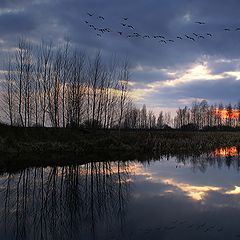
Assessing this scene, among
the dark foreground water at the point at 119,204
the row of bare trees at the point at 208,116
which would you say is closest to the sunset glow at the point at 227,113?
the row of bare trees at the point at 208,116

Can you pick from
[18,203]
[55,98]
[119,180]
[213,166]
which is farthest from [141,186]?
[55,98]

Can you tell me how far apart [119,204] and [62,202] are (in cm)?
160

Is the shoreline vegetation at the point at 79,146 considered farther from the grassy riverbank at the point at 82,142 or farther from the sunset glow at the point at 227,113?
the sunset glow at the point at 227,113

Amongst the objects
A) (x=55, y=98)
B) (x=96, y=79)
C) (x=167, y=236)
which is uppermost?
(x=96, y=79)

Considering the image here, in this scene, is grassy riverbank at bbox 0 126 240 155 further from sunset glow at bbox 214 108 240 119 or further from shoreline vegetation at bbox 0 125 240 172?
sunset glow at bbox 214 108 240 119

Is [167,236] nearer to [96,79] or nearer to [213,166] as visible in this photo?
[213,166]

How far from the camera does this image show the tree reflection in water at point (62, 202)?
7.18 meters

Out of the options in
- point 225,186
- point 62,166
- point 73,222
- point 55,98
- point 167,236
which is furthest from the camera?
point 55,98

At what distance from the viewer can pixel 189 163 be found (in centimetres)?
1989

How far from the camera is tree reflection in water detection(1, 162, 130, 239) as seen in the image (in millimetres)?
7180

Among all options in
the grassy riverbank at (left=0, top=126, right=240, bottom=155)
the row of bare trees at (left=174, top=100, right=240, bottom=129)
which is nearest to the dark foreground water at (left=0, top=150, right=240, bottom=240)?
the grassy riverbank at (left=0, top=126, right=240, bottom=155)

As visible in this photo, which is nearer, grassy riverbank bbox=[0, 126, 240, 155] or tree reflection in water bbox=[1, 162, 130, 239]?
tree reflection in water bbox=[1, 162, 130, 239]

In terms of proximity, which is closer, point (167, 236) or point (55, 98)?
point (167, 236)

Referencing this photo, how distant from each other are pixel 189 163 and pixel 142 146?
838cm
